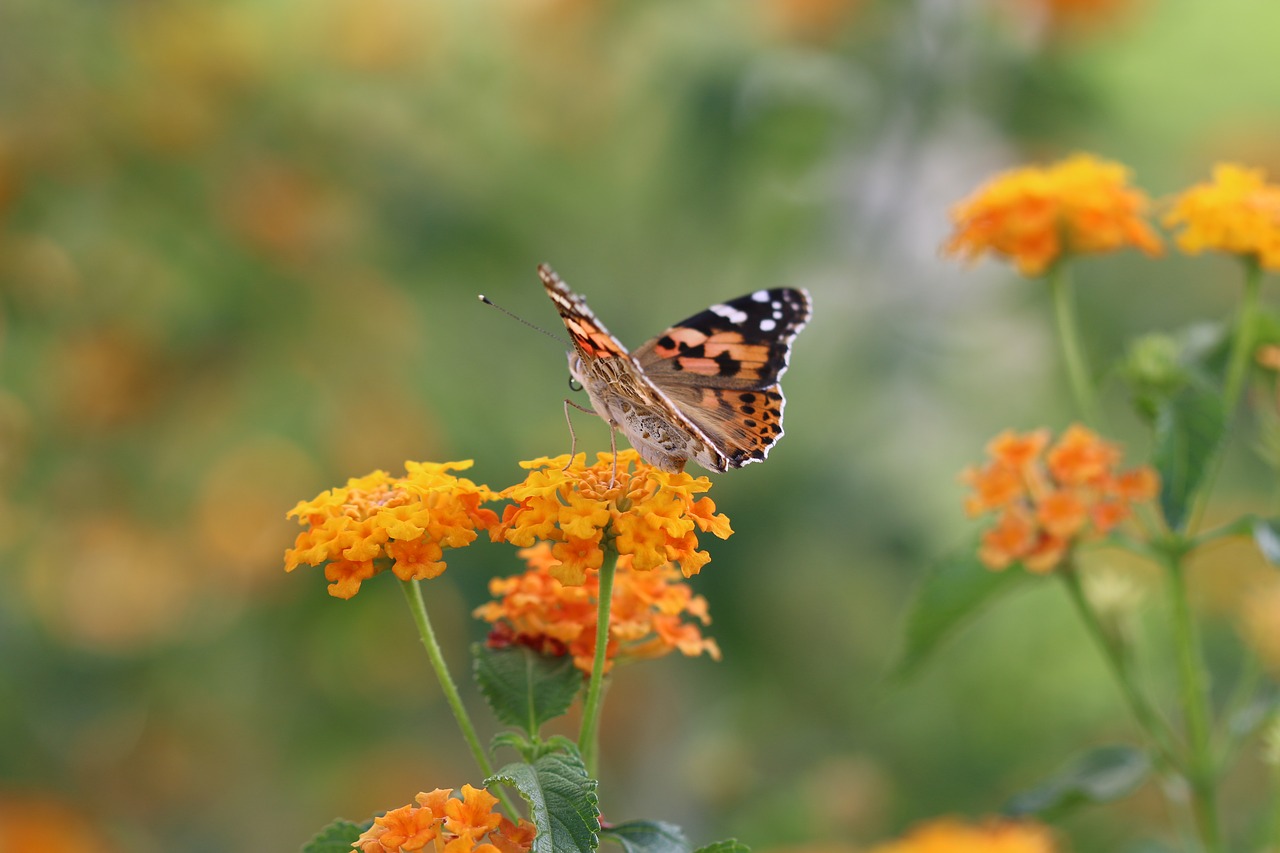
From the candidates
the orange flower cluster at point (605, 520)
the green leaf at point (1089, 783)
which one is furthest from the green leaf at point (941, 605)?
the orange flower cluster at point (605, 520)

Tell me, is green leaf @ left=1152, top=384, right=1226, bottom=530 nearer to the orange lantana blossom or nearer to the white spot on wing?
the white spot on wing

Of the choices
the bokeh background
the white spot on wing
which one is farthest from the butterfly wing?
the bokeh background

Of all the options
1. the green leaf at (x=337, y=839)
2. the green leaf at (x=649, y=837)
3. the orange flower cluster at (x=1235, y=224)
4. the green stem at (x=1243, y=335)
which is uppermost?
the orange flower cluster at (x=1235, y=224)

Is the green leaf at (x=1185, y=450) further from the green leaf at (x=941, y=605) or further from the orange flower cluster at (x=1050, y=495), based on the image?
the green leaf at (x=941, y=605)

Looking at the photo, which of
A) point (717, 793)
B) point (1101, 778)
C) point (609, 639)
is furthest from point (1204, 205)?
point (717, 793)

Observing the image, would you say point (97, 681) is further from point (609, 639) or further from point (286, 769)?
point (609, 639)

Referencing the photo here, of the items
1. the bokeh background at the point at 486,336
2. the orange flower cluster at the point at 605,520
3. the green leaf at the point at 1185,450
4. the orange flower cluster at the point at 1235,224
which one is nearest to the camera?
the orange flower cluster at the point at 605,520

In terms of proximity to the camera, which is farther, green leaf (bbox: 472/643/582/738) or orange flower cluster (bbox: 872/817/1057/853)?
orange flower cluster (bbox: 872/817/1057/853)
